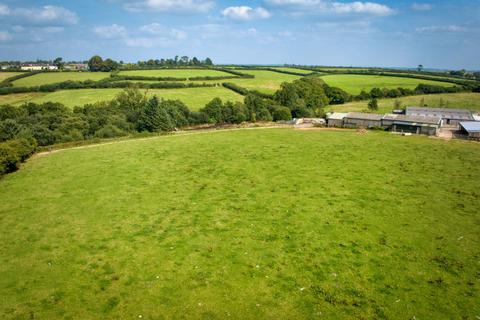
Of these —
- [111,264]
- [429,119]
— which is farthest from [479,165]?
[111,264]

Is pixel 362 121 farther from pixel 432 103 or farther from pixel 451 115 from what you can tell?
pixel 432 103

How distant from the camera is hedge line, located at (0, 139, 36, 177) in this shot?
40688 millimetres

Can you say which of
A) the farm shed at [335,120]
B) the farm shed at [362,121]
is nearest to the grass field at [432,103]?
the farm shed at [335,120]

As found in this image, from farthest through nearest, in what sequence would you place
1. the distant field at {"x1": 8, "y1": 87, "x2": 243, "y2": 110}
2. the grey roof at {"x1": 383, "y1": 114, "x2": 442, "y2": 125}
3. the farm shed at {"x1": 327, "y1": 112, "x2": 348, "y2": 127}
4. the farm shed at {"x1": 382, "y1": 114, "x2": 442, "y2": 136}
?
the distant field at {"x1": 8, "y1": 87, "x2": 243, "y2": 110} < the farm shed at {"x1": 327, "y1": 112, "x2": 348, "y2": 127} < the grey roof at {"x1": 383, "y1": 114, "x2": 442, "y2": 125} < the farm shed at {"x1": 382, "y1": 114, "x2": 442, "y2": 136}

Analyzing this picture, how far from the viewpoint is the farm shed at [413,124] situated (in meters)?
61.7

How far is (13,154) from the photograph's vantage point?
138 feet

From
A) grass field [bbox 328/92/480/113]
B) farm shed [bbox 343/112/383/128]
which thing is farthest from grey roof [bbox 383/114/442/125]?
grass field [bbox 328/92/480/113]

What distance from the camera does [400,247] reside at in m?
22.2

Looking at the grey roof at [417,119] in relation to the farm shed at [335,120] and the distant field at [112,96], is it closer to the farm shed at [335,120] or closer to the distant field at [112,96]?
the farm shed at [335,120]

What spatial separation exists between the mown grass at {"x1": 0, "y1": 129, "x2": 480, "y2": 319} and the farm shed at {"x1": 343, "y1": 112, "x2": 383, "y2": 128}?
83.0ft

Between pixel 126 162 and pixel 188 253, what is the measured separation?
26829 millimetres

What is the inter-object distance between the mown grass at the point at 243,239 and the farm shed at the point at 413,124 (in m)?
19.2

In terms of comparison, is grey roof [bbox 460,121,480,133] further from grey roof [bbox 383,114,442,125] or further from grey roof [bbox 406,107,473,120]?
grey roof [bbox 406,107,473,120]

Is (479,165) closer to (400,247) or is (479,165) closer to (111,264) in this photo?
(400,247)
